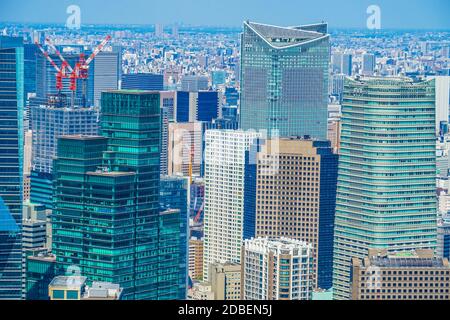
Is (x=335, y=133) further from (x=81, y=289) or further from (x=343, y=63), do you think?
(x=81, y=289)

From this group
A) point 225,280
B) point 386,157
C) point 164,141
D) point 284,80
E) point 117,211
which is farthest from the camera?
point 284,80

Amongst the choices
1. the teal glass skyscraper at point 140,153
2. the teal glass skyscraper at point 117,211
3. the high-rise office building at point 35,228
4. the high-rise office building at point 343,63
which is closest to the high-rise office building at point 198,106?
the high-rise office building at point 343,63

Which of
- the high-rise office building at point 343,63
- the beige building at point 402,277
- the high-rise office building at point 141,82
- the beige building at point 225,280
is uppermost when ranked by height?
the high-rise office building at point 343,63

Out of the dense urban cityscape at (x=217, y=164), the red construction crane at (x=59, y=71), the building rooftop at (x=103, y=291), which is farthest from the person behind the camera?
the red construction crane at (x=59, y=71)

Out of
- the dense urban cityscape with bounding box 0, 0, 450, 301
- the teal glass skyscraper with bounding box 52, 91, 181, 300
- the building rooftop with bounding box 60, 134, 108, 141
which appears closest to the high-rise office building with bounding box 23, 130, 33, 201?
the dense urban cityscape with bounding box 0, 0, 450, 301

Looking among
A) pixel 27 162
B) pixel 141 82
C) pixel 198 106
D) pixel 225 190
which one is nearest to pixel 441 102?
pixel 225 190

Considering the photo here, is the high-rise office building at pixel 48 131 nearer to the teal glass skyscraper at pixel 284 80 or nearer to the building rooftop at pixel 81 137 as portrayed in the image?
the building rooftop at pixel 81 137

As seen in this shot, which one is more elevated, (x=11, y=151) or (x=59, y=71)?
(x=59, y=71)
